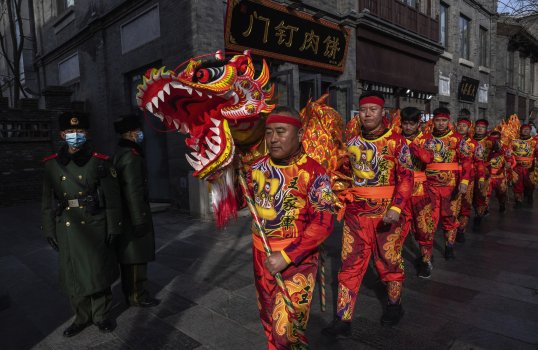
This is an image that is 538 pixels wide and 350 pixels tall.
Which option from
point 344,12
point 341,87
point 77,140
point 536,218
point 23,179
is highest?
point 344,12

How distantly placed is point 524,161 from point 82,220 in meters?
10.4

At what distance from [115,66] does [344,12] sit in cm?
697

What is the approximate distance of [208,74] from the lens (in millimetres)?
2057

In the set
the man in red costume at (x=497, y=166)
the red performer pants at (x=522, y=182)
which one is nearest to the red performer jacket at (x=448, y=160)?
the man in red costume at (x=497, y=166)

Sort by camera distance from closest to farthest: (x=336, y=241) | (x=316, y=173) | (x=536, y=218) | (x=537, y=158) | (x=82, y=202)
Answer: (x=316, y=173) → (x=82, y=202) → (x=336, y=241) → (x=536, y=218) → (x=537, y=158)

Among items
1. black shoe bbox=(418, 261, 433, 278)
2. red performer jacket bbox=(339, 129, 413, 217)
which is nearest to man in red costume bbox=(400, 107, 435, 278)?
black shoe bbox=(418, 261, 433, 278)

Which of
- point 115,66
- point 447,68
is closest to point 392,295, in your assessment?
point 115,66

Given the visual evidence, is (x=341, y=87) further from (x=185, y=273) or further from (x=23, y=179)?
(x=23, y=179)

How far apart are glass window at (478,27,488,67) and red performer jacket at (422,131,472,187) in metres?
17.4

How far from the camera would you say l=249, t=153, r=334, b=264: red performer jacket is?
2.19 meters

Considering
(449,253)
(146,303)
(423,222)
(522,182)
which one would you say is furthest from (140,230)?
(522,182)

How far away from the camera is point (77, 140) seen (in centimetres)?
323

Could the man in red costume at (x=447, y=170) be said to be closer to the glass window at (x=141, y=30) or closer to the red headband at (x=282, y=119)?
the red headband at (x=282, y=119)

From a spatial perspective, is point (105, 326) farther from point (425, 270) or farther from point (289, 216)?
point (425, 270)
